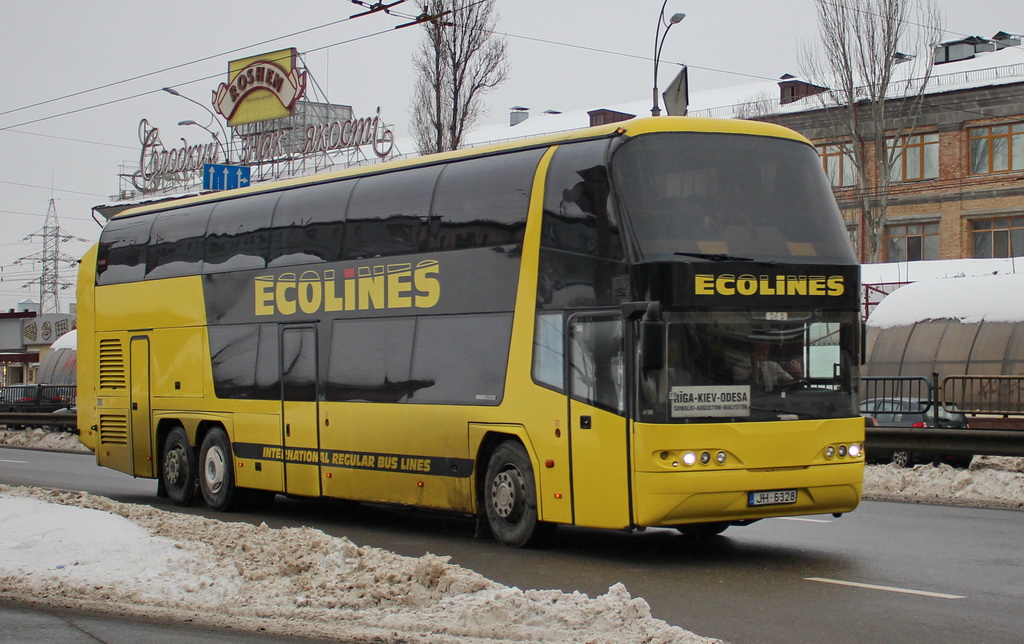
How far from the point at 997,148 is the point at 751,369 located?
160ft

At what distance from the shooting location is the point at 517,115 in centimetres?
7681

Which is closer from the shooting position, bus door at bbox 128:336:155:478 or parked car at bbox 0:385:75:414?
bus door at bbox 128:336:155:478

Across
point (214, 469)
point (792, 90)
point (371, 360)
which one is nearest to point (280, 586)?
point (371, 360)

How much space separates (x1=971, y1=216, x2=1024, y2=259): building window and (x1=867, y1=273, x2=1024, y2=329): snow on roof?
70.9 feet

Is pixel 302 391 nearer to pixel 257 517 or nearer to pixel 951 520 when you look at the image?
pixel 257 517

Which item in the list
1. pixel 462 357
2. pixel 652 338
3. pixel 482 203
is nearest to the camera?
pixel 652 338

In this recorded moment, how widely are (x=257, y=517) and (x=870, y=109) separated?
4500 cm

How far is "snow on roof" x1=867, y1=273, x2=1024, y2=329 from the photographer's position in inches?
1251

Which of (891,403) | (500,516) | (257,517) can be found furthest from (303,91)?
(500,516)

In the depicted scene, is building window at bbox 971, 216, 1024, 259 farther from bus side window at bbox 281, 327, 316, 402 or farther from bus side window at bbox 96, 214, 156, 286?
bus side window at bbox 281, 327, 316, 402

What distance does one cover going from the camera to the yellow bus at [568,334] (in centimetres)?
1079

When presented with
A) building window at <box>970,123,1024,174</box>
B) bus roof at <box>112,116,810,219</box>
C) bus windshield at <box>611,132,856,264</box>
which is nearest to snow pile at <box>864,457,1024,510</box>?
bus windshield at <box>611,132,856,264</box>

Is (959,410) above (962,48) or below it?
below

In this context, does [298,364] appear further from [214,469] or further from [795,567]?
[795,567]
